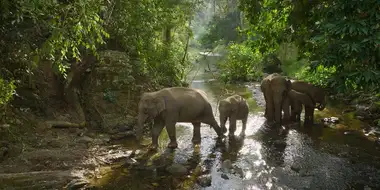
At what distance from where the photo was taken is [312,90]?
11.8 metres

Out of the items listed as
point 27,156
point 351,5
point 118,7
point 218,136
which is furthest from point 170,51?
point 351,5

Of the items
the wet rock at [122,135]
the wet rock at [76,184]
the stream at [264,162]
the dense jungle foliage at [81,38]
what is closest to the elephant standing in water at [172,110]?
the stream at [264,162]

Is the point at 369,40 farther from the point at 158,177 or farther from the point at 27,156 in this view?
the point at 27,156

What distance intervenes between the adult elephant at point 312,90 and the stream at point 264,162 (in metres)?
1.07

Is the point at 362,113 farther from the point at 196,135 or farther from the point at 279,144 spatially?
the point at 196,135

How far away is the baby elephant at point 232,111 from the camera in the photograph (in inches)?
389

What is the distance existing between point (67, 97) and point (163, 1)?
586 centimetres

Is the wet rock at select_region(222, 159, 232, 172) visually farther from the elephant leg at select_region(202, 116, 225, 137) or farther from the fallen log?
the fallen log

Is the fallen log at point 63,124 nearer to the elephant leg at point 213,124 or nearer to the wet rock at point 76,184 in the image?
the wet rock at point 76,184

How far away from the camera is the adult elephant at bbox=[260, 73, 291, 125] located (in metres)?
11.2

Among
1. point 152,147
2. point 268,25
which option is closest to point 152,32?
point 268,25

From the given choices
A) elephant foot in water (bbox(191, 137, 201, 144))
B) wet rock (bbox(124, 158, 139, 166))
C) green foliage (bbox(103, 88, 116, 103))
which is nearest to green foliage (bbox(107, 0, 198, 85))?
green foliage (bbox(103, 88, 116, 103))

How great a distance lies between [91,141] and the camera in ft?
29.0

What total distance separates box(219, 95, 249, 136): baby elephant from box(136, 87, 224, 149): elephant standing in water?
0.39 metres
